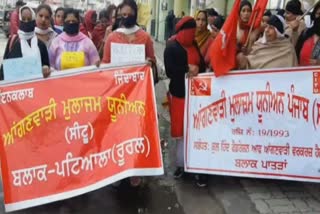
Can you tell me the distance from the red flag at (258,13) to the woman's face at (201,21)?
2.35 ft

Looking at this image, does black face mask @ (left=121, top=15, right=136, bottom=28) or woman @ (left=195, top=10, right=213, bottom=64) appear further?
woman @ (left=195, top=10, right=213, bottom=64)

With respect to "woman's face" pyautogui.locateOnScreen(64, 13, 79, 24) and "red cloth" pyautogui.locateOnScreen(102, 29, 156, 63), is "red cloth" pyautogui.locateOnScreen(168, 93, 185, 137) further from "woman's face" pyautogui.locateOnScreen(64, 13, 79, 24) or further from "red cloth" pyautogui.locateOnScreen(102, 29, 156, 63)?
"woman's face" pyautogui.locateOnScreen(64, 13, 79, 24)

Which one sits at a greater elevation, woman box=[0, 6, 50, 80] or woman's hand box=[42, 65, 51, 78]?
woman box=[0, 6, 50, 80]

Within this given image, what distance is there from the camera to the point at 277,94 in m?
4.79

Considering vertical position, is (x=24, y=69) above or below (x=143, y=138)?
above

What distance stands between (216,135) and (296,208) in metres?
1.01

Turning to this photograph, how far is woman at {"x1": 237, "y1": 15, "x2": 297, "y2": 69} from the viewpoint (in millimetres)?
4953

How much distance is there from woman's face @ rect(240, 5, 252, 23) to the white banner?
80 centimetres

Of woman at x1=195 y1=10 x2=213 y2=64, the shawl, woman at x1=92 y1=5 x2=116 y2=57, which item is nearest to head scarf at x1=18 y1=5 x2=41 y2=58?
woman at x1=195 y1=10 x2=213 y2=64

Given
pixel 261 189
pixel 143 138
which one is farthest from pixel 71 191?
pixel 261 189

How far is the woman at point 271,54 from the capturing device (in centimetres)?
495

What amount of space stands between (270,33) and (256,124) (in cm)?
89

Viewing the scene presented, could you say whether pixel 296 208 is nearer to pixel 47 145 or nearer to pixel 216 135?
pixel 216 135

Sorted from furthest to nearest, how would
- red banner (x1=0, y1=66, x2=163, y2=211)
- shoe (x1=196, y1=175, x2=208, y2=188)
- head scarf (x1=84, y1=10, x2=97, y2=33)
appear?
head scarf (x1=84, y1=10, x2=97, y2=33), shoe (x1=196, y1=175, x2=208, y2=188), red banner (x1=0, y1=66, x2=163, y2=211)
